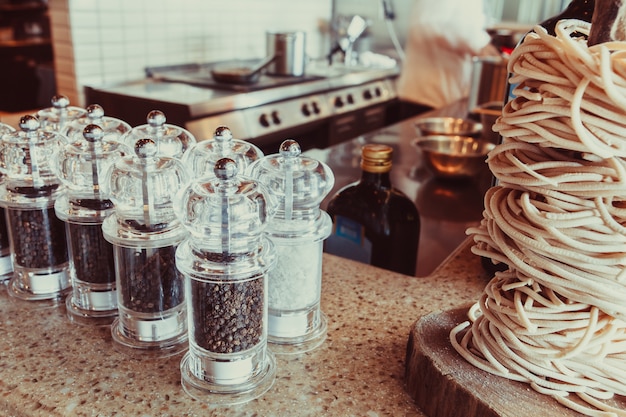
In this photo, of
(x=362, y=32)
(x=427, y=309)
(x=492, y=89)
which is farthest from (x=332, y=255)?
(x=362, y=32)

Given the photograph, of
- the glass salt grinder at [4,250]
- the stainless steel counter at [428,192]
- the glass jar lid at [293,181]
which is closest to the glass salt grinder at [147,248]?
the glass jar lid at [293,181]

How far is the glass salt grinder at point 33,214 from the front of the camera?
81cm

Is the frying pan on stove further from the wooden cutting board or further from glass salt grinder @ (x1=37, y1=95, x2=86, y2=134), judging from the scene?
the wooden cutting board

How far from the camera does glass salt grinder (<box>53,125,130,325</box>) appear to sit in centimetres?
76

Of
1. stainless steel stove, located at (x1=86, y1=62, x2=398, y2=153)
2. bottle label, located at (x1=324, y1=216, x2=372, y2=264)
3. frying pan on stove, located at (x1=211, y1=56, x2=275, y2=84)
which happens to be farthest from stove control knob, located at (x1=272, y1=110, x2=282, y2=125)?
bottle label, located at (x1=324, y1=216, x2=372, y2=264)

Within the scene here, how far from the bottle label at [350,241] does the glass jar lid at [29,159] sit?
493 mm

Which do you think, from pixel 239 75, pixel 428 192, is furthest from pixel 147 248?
pixel 239 75

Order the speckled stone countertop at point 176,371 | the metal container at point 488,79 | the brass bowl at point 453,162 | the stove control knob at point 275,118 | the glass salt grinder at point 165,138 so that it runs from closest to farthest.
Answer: the speckled stone countertop at point 176,371 → the glass salt grinder at point 165,138 → the brass bowl at point 453,162 → the metal container at point 488,79 → the stove control knob at point 275,118

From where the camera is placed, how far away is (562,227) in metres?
0.55

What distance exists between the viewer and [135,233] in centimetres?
70

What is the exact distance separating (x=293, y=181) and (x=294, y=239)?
71 millimetres

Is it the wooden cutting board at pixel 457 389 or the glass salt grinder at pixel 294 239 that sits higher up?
the glass salt grinder at pixel 294 239

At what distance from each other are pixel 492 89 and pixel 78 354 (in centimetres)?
205

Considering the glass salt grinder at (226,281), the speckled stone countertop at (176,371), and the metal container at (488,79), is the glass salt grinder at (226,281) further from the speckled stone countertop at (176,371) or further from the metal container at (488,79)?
the metal container at (488,79)
